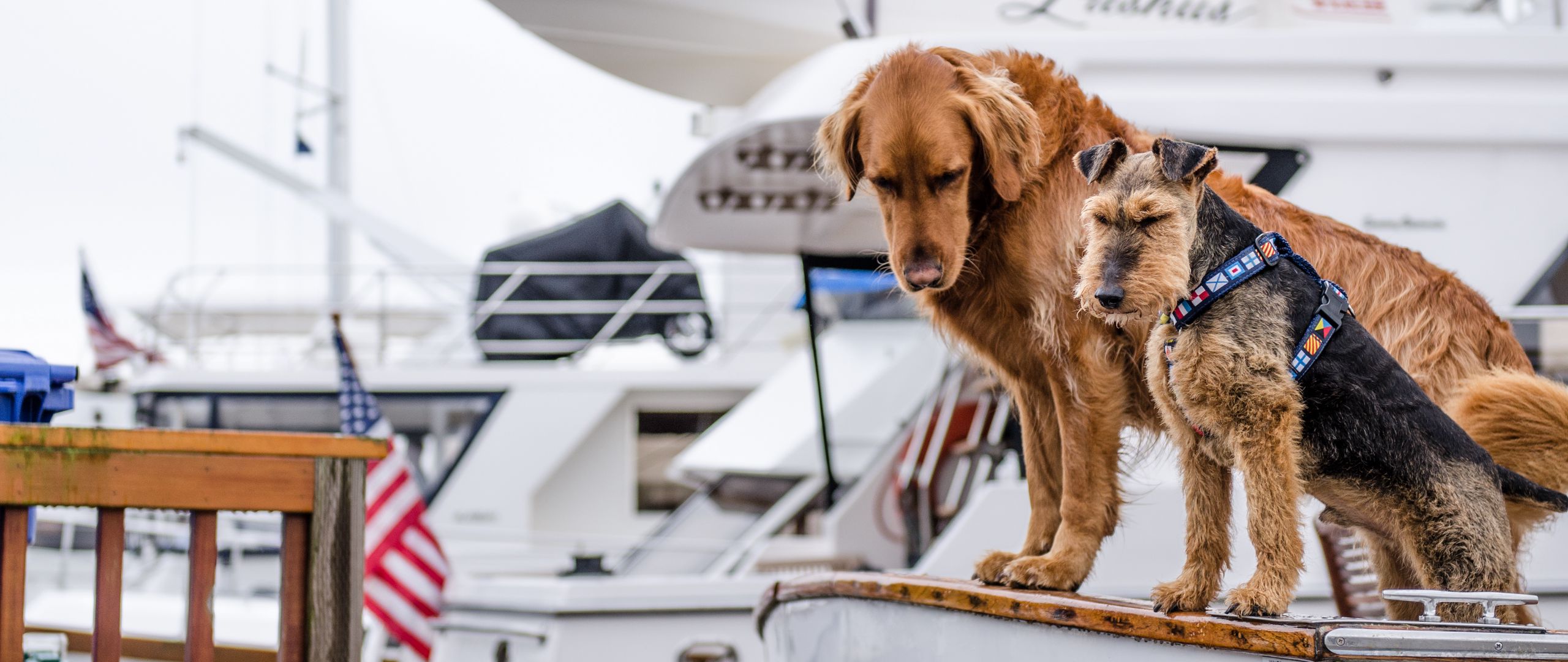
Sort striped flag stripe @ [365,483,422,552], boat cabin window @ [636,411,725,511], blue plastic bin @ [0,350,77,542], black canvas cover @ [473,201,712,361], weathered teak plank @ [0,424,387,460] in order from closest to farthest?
weathered teak plank @ [0,424,387,460], blue plastic bin @ [0,350,77,542], striped flag stripe @ [365,483,422,552], boat cabin window @ [636,411,725,511], black canvas cover @ [473,201,712,361]

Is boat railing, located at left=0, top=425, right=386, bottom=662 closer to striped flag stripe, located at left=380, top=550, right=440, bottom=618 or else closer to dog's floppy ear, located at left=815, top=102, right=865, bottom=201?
dog's floppy ear, located at left=815, top=102, right=865, bottom=201

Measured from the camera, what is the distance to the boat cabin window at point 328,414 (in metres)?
10.2

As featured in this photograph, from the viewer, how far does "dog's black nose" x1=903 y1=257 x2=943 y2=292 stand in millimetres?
1654

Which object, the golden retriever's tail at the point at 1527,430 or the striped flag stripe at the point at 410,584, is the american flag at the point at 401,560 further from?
the golden retriever's tail at the point at 1527,430

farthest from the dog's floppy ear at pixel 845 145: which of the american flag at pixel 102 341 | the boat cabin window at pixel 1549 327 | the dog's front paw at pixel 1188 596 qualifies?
the american flag at pixel 102 341

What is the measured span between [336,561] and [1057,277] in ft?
4.48

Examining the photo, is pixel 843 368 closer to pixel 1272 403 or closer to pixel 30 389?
pixel 30 389

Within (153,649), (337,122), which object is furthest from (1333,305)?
(337,122)

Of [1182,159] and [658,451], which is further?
[658,451]

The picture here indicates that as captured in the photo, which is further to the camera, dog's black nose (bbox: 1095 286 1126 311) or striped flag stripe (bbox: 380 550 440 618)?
striped flag stripe (bbox: 380 550 440 618)

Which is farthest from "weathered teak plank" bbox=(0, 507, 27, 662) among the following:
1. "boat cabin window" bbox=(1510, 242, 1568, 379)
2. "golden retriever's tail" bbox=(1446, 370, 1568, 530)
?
"boat cabin window" bbox=(1510, 242, 1568, 379)

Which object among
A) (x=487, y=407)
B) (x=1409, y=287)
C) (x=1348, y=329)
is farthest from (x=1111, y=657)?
(x=487, y=407)

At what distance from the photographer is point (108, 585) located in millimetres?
2062

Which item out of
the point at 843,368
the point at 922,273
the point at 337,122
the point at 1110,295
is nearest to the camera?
the point at 1110,295
